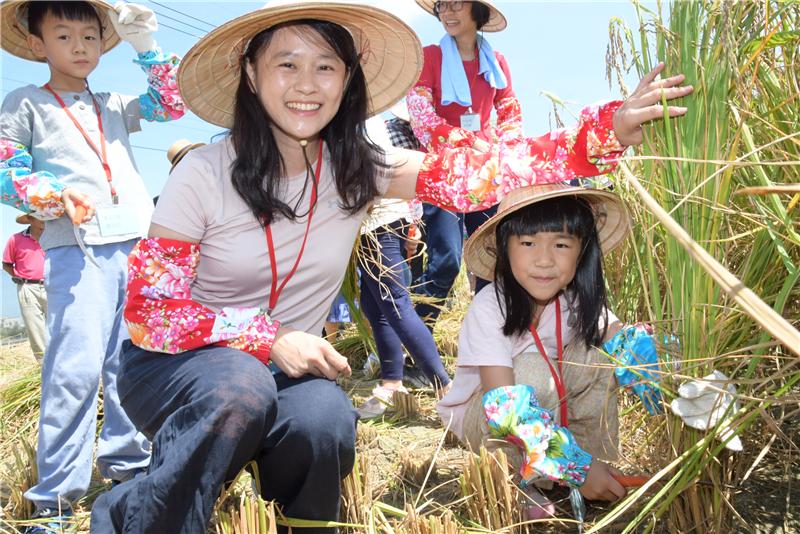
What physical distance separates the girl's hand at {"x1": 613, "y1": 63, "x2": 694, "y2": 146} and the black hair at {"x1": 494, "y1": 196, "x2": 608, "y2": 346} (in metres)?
0.33

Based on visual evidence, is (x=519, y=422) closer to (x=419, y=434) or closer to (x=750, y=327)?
(x=750, y=327)

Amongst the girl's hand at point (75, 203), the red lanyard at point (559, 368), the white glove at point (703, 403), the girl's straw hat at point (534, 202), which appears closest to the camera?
the white glove at point (703, 403)

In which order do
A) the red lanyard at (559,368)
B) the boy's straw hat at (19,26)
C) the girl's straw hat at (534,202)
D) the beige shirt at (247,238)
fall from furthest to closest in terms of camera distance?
1. the boy's straw hat at (19,26)
2. the red lanyard at (559,368)
3. the girl's straw hat at (534,202)
4. the beige shirt at (247,238)

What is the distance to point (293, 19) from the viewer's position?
5.47 feet

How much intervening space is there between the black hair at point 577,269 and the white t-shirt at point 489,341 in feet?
0.10

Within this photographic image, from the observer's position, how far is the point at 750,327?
1393 millimetres

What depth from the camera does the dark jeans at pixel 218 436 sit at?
4.31ft

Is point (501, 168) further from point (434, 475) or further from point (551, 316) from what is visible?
point (434, 475)

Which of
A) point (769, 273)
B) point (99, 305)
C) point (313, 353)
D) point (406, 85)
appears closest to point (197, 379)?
point (313, 353)

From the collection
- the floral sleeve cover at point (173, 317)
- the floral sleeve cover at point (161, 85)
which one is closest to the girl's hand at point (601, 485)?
the floral sleeve cover at point (173, 317)

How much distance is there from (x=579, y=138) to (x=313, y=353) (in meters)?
0.82

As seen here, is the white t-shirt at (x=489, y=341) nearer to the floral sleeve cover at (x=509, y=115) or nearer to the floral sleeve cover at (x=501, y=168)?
the floral sleeve cover at (x=501, y=168)

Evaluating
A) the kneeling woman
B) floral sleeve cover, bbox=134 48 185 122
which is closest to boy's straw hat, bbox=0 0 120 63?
floral sleeve cover, bbox=134 48 185 122

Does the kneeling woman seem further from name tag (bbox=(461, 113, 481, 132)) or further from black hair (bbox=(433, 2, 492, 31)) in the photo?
black hair (bbox=(433, 2, 492, 31))
